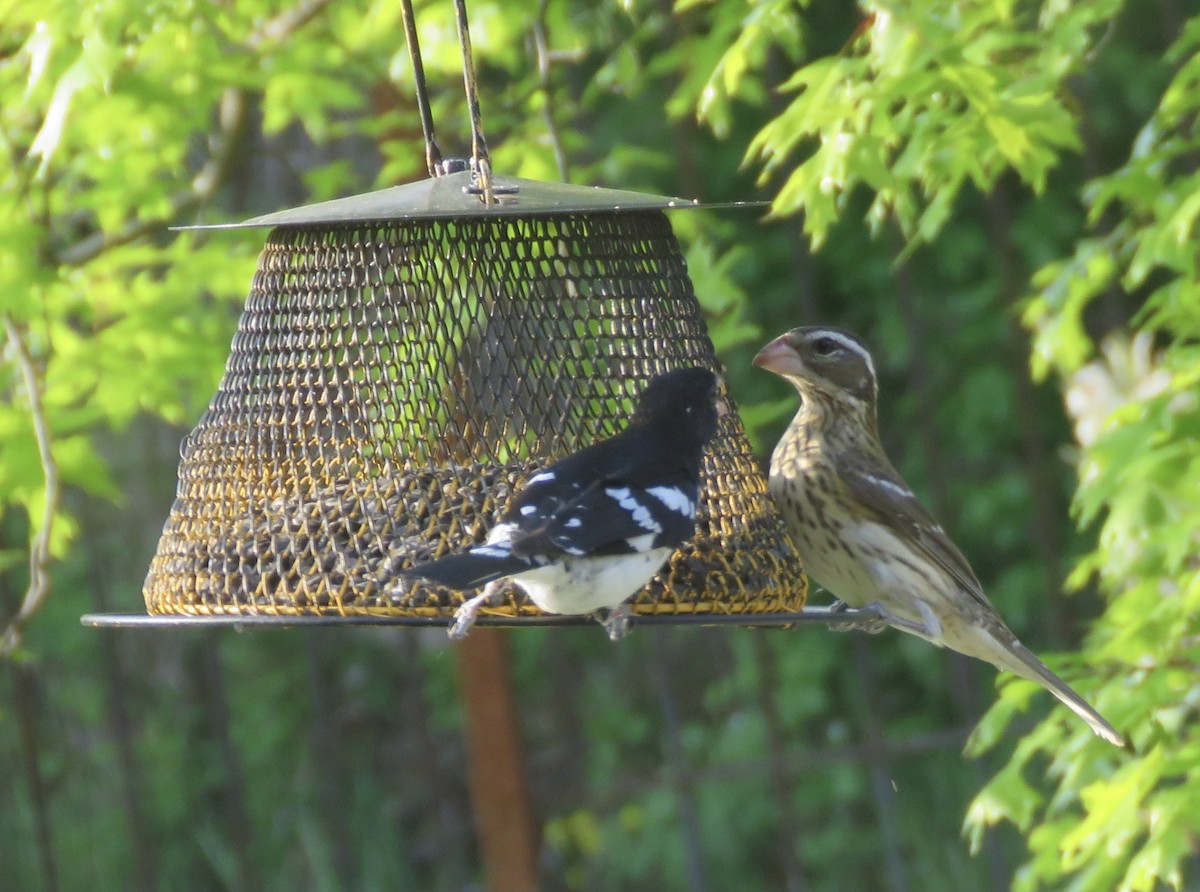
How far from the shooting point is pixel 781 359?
13.1ft

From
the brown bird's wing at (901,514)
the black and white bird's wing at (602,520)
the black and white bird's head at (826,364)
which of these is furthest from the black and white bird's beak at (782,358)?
the black and white bird's wing at (602,520)

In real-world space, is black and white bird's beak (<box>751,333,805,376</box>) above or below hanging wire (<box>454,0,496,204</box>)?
below

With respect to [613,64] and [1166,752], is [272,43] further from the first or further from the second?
[1166,752]

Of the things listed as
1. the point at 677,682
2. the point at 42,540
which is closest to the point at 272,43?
the point at 42,540

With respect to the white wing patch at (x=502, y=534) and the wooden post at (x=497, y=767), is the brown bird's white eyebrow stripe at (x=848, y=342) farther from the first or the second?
the wooden post at (x=497, y=767)

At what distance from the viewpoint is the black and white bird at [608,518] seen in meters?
→ 2.84

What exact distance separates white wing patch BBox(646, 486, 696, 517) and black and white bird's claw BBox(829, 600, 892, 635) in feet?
1.81

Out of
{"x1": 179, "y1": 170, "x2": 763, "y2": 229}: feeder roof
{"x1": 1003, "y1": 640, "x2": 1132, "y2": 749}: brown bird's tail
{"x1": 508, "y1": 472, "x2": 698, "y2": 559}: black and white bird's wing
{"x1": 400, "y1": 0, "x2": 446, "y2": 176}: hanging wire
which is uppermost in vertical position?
{"x1": 400, "y1": 0, "x2": 446, "y2": 176}: hanging wire

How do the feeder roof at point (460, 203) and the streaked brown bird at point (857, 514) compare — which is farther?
the streaked brown bird at point (857, 514)

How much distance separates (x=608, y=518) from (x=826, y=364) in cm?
131

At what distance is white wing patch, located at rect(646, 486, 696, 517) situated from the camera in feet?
9.96

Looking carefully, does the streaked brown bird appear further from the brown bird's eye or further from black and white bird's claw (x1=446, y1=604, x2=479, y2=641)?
black and white bird's claw (x1=446, y1=604, x2=479, y2=641)

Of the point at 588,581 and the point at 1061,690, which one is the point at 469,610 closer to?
the point at 588,581

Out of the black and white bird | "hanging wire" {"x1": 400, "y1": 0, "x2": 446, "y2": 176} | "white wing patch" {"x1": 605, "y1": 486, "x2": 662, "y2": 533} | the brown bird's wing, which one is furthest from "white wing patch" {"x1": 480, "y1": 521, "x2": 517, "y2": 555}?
the brown bird's wing
